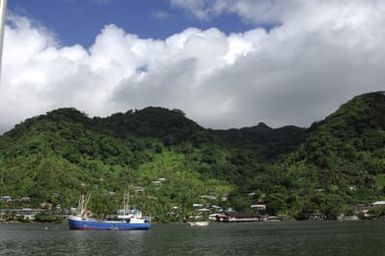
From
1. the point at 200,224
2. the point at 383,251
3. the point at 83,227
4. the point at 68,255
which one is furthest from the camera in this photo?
the point at 200,224

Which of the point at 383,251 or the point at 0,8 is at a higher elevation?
the point at 0,8

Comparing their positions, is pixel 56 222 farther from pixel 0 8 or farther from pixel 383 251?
pixel 0 8

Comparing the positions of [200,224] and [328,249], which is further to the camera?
[200,224]

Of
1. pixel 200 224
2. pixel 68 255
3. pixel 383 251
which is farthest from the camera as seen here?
pixel 200 224

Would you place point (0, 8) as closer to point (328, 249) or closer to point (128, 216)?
point (328, 249)

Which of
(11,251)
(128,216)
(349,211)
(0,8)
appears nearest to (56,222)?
(128,216)

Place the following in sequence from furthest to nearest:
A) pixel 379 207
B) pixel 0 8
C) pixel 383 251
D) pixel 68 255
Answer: pixel 379 207, pixel 68 255, pixel 383 251, pixel 0 8

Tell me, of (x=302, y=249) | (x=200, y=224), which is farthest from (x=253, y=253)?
(x=200, y=224)

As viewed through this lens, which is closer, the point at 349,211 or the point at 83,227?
the point at 83,227

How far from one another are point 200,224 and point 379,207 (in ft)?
221

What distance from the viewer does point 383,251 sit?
55.0m

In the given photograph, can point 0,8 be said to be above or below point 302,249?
above

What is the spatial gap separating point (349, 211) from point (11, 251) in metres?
157

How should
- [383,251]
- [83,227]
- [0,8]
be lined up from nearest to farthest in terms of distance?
[0,8]
[383,251]
[83,227]
